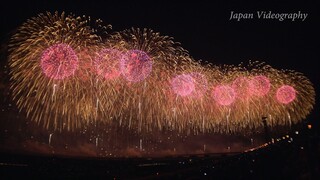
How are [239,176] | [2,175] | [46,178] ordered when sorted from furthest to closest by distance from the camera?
[46,178] < [2,175] < [239,176]

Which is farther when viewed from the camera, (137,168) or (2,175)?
(137,168)

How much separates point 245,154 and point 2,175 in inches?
764

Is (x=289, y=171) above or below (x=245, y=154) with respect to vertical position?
below

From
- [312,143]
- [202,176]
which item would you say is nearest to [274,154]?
[312,143]

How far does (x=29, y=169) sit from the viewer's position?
2492cm

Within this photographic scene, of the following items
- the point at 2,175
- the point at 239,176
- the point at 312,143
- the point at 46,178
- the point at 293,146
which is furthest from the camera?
the point at 46,178

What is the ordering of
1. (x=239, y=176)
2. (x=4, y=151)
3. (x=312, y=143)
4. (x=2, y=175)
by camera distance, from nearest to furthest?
(x=312, y=143), (x=239, y=176), (x=2, y=175), (x=4, y=151)

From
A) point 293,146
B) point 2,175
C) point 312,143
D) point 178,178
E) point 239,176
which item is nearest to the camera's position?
point 178,178

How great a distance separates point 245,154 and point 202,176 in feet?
10.1

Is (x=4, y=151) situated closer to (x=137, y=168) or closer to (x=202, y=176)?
(x=137, y=168)

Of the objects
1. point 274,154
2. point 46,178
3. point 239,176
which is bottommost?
point 46,178

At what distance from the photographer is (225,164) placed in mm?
10617

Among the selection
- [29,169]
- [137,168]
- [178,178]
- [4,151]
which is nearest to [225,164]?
[178,178]

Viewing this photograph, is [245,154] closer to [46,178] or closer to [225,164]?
[225,164]
